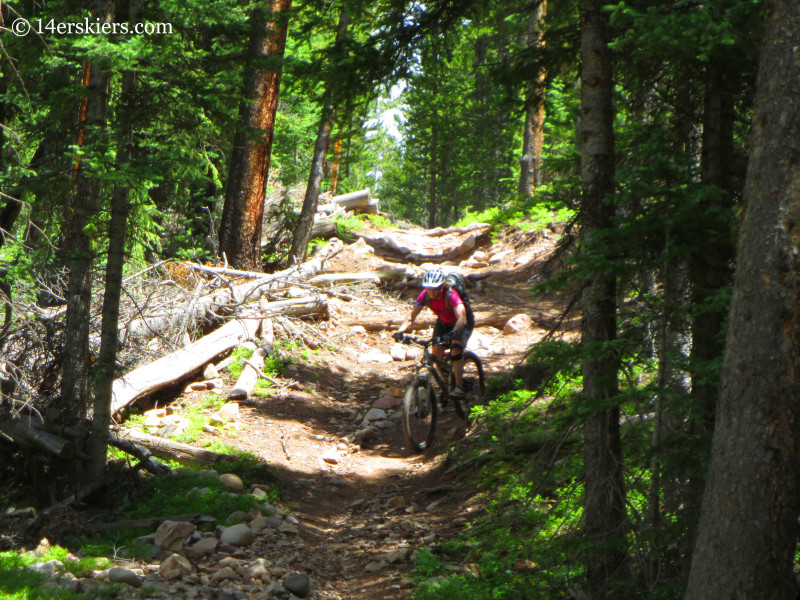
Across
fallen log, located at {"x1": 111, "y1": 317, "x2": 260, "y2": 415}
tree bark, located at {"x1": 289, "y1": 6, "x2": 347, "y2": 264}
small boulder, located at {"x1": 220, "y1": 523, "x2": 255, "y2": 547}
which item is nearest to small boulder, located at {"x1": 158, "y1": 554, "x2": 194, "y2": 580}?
small boulder, located at {"x1": 220, "y1": 523, "x2": 255, "y2": 547}

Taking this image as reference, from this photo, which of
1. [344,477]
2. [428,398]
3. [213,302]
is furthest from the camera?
[213,302]

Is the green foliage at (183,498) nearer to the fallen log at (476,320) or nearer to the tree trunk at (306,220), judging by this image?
the fallen log at (476,320)

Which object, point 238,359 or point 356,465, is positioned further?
point 238,359

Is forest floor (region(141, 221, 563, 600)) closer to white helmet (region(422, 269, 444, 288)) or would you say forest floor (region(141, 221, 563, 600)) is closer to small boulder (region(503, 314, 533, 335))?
small boulder (region(503, 314, 533, 335))

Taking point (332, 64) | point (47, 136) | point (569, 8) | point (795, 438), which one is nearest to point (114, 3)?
point (47, 136)

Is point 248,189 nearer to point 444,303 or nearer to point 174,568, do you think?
point 444,303

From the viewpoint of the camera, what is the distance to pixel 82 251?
685cm

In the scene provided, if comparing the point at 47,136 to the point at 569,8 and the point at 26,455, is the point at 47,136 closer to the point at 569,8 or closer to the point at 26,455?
the point at 26,455

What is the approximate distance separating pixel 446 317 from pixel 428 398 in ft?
4.05

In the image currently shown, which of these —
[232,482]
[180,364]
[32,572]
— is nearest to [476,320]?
[180,364]

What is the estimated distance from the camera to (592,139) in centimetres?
504

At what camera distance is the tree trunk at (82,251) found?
6684 mm

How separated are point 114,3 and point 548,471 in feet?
20.5

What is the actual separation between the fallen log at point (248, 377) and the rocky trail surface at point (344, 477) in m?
0.27
